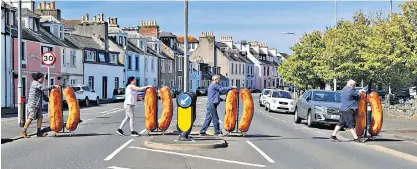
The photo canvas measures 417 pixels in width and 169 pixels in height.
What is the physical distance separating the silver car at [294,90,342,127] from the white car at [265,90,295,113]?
395 inches

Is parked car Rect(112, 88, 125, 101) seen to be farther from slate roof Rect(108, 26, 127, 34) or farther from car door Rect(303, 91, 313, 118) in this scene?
car door Rect(303, 91, 313, 118)

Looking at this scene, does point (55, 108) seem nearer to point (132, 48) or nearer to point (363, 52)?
point (363, 52)

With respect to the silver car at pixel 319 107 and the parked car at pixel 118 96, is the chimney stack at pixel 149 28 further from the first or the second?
the silver car at pixel 319 107

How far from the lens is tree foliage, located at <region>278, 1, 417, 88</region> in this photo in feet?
89.7

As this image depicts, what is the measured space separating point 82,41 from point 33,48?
48.1 feet

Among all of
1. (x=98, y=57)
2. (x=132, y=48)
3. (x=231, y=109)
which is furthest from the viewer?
(x=132, y=48)

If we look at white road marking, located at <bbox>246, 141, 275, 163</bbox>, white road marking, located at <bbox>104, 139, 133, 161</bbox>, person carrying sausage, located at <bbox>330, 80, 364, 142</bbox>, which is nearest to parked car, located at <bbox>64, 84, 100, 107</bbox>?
white road marking, located at <bbox>104, 139, 133, 161</bbox>

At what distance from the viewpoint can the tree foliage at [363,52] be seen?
89.7 ft

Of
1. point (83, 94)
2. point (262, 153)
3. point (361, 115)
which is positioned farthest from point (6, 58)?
point (262, 153)

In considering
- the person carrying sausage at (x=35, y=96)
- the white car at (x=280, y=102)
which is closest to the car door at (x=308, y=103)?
the person carrying sausage at (x=35, y=96)

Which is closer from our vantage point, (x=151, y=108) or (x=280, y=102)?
(x=151, y=108)

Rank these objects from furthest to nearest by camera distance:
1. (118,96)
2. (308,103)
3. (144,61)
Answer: (144,61), (118,96), (308,103)

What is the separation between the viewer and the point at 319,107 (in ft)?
69.3

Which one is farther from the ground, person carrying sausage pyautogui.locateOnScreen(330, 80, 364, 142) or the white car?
person carrying sausage pyautogui.locateOnScreen(330, 80, 364, 142)
